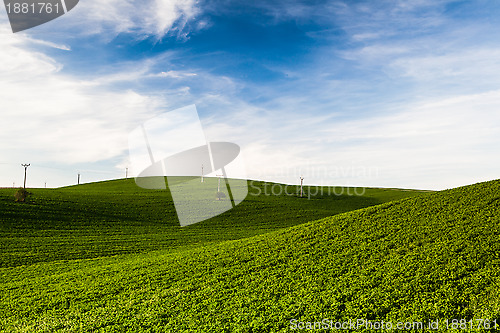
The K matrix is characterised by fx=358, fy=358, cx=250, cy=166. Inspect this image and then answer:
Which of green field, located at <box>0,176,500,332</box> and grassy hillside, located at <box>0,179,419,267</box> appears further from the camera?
grassy hillside, located at <box>0,179,419,267</box>

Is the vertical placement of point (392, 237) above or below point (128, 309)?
above

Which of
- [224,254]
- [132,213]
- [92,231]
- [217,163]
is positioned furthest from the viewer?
[132,213]

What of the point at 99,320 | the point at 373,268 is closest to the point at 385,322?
the point at 373,268

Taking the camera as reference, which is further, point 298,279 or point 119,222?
point 119,222

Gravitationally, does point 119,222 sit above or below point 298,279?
above

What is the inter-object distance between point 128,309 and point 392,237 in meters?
11.3

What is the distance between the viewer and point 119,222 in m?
44.2

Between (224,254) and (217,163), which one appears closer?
(224,254)

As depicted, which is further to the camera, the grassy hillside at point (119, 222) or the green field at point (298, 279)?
the grassy hillside at point (119, 222)

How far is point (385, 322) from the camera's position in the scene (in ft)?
29.7

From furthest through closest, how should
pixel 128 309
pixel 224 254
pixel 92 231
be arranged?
pixel 92 231 < pixel 224 254 < pixel 128 309

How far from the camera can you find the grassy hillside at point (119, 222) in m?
30.4

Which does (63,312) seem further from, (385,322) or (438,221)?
(438,221)

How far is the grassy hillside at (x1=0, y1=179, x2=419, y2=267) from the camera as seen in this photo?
99.8 ft
